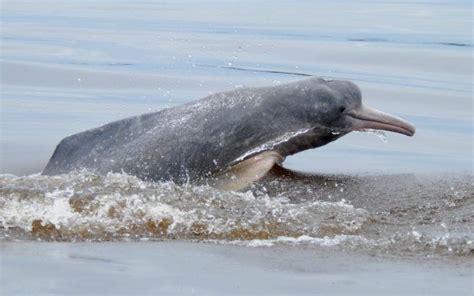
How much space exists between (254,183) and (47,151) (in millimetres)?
3730

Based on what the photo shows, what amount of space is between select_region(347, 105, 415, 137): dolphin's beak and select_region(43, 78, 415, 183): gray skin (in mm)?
10

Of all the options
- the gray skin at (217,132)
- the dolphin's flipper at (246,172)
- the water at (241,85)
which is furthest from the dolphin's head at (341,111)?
the dolphin's flipper at (246,172)

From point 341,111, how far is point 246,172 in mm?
1667

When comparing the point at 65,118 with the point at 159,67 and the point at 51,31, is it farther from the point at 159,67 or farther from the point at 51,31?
the point at 51,31

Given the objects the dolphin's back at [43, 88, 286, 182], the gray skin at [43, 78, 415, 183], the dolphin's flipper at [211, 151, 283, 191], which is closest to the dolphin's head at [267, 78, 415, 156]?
the gray skin at [43, 78, 415, 183]

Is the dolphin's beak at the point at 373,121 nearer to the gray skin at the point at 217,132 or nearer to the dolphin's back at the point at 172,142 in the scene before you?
the gray skin at the point at 217,132

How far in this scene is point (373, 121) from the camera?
1331 centimetres

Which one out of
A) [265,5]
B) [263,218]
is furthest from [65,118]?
[265,5]

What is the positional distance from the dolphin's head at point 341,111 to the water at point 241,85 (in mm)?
496

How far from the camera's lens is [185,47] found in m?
30.9

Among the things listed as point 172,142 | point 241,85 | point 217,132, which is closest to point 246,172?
point 217,132

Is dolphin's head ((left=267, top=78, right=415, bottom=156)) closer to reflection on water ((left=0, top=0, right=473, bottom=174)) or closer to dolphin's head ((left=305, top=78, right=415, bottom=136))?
dolphin's head ((left=305, top=78, right=415, bottom=136))

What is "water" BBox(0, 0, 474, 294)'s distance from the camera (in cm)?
966

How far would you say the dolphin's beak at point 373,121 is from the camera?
43.3 feet
